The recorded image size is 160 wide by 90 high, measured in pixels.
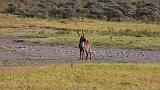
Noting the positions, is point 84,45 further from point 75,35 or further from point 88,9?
point 88,9

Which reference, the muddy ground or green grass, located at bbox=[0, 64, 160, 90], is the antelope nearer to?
the muddy ground

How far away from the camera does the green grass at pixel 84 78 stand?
65.0ft

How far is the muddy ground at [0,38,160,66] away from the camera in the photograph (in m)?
32.4

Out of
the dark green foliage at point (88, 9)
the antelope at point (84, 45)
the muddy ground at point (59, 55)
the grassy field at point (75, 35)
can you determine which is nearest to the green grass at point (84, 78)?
the antelope at point (84, 45)

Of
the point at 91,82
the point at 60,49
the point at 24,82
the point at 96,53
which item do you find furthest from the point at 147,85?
the point at 60,49

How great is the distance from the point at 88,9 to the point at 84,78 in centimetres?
6292

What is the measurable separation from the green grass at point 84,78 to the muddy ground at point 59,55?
5.55 metres

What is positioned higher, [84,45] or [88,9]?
[84,45]

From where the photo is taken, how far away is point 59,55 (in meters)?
36.4

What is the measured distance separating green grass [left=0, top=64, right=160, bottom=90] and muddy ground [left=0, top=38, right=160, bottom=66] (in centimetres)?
555

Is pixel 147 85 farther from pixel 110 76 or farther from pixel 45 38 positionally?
pixel 45 38

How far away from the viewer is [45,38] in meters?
47.4

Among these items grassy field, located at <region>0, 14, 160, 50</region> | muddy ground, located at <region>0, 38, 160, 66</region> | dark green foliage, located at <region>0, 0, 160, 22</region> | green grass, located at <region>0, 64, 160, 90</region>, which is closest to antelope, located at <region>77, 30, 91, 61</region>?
muddy ground, located at <region>0, 38, 160, 66</region>

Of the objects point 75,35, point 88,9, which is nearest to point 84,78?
point 75,35
